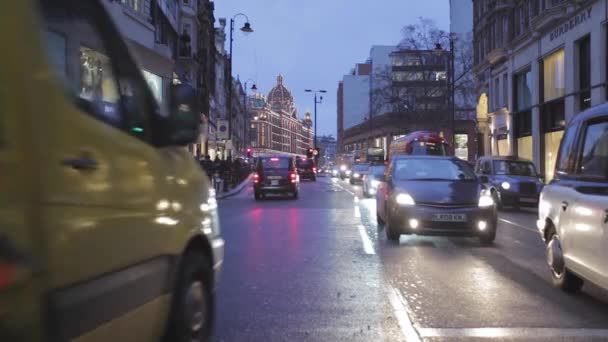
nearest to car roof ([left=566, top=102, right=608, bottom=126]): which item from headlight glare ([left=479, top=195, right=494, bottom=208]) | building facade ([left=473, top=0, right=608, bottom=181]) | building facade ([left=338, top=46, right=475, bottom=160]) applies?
headlight glare ([left=479, top=195, right=494, bottom=208])

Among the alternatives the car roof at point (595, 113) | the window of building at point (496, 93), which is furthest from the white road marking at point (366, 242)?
the window of building at point (496, 93)

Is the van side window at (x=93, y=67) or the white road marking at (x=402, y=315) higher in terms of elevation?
the van side window at (x=93, y=67)

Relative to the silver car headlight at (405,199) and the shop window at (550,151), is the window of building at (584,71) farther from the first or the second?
the silver car headlight at (405,199)

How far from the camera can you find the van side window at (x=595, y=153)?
5.72 meters

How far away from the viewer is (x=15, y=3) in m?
2.25

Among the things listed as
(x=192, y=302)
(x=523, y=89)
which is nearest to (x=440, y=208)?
(x=192, y=302)

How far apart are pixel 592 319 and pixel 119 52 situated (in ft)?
15.1

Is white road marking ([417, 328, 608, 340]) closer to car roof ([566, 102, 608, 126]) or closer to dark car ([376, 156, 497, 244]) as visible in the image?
car roof ([566, 102, 608, 126])

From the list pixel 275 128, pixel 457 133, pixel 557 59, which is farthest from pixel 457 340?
pixel 275 128

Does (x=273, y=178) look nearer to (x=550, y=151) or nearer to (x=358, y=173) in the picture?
(x=550, y=151)

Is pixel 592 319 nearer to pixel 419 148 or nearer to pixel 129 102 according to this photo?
pixel 129 102

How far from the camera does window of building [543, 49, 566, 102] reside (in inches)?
1236

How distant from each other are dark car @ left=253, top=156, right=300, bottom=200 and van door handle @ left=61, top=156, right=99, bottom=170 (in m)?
22.4

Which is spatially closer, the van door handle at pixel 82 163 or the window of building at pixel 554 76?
the van door handle at pixel 82 163
